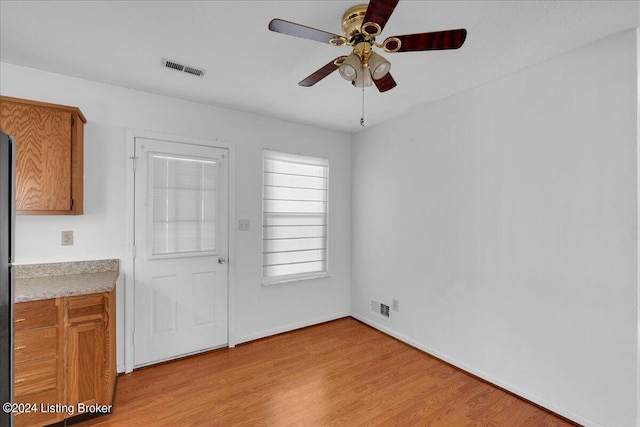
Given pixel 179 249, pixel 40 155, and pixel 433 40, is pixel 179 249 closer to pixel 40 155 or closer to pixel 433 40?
pixel 40 155

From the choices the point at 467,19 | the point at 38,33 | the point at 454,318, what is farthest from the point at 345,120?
the point at 38,33

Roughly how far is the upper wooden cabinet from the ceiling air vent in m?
0.80

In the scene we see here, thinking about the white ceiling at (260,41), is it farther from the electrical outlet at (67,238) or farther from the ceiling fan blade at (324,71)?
the electrical outlet at (67,238)

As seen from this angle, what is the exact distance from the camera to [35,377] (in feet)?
6.11

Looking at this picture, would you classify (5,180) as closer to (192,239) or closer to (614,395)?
(192,239)

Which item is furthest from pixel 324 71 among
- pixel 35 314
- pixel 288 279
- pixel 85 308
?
pixel 288 279

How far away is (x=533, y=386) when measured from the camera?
7.42ft

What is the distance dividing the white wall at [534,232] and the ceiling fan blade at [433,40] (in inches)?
49.0

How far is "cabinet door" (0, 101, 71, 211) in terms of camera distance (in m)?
2.11

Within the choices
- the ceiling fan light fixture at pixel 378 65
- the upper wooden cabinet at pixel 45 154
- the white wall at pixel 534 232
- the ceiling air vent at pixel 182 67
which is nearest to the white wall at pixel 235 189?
the upper wooden cabinet at pixel 45 154

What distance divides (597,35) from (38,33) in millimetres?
3546

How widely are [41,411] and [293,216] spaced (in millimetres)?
2620

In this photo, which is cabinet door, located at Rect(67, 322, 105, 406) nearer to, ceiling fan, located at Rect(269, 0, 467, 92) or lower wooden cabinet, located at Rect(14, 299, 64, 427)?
lower wooden cabinet, located at Rect(14, 299, 64, 427)

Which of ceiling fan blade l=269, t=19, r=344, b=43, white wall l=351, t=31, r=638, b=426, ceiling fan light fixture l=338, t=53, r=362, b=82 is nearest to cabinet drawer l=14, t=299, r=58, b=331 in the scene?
ceiling fan blade l=269, t=19, r=344, b=43
